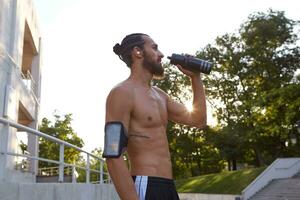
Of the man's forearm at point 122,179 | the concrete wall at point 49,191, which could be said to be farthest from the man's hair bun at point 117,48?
the concrete wall at point 49,191

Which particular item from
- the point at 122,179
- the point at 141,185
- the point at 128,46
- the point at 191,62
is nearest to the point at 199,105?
the point at 191,62

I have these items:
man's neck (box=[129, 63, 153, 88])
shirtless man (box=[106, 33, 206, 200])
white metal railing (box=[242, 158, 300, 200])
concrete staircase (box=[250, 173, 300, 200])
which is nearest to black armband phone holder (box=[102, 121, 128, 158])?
shirtless man (box=[106, 33, 206, 200])

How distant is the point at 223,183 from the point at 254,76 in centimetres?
1085

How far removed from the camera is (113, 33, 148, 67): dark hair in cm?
296

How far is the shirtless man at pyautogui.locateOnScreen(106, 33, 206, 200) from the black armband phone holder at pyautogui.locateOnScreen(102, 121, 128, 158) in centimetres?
3

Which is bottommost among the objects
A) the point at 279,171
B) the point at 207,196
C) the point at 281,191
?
the point at 207,196

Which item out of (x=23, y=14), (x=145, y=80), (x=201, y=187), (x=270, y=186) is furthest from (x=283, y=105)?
(x=145, y=80)

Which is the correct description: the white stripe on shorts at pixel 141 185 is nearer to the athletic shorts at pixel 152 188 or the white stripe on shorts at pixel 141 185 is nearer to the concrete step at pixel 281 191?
the athletic shorts at pixel 152 188

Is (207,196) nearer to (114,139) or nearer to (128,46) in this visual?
(128,46)

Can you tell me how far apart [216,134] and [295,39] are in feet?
38.8

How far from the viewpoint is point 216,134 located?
4300 cm

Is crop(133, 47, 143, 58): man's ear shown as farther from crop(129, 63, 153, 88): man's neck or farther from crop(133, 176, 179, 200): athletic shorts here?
crop(133, 176, 179, 200): athletic shorts

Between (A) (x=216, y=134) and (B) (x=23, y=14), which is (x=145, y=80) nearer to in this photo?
(B) (x=23, y=14)

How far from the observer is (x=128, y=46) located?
9.74 feet
